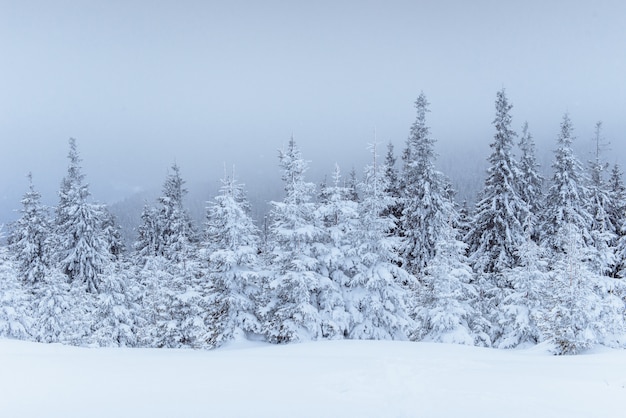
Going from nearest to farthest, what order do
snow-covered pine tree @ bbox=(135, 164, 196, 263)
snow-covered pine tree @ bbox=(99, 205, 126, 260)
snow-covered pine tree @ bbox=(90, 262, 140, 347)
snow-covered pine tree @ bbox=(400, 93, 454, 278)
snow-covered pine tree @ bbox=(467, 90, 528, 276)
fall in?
snow-covered pine tree @ bbox=(467, 90, 528, 276) < snow-covered pine tree @ bbox=(90, 262, 140, 347) < snow-covered pine tree @ bbox=(400, 93, 454, 278) < snow-covered pine tree @ bbox=(135, 164, 196, 263) < snow-covered pine tree @ bbox=(99, 205, 126, 260)

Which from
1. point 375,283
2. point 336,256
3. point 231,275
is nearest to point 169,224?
point 231,275

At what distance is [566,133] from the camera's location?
A: 31.1m

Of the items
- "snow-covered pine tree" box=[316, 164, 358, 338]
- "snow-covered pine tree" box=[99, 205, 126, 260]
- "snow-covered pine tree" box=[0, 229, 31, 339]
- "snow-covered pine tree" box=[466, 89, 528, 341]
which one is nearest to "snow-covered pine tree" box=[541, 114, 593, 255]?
"snow-covered pine tree" box=[466, 89, 528, 341]

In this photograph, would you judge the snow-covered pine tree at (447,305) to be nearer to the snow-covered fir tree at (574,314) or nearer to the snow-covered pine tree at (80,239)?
the snow-covered fir tree at (574,314)

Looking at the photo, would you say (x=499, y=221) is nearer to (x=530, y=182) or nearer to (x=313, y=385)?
(x=530, y=182)

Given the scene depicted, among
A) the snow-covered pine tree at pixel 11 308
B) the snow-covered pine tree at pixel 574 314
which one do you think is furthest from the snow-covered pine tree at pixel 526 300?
the snow-covered pine tree at pixel 11 308

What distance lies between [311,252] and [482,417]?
43.6 feet

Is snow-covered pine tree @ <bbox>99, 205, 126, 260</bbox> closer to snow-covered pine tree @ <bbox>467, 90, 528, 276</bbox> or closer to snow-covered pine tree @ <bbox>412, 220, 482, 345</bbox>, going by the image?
snow-covered pine tree @ <bbox>412, 220, 482, 345</bbox>

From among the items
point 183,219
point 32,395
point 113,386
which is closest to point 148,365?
point 113,386

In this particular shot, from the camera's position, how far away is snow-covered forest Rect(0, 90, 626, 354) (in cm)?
1939

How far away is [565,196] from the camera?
96.7ft

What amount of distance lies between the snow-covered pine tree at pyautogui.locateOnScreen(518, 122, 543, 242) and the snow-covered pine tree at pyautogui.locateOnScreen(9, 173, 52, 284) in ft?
117

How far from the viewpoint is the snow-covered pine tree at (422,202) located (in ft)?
97.7

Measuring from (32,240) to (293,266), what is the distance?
2520 centimetres
